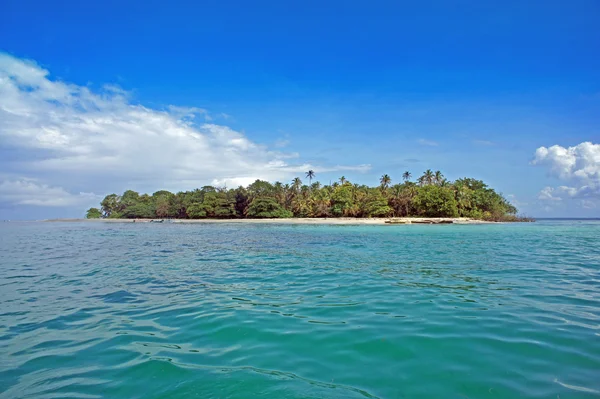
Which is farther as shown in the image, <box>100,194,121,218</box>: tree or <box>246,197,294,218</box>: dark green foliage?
<box>100,194,121,218</box>: tree

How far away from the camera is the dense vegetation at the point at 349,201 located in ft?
312

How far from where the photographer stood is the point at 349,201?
323 feet

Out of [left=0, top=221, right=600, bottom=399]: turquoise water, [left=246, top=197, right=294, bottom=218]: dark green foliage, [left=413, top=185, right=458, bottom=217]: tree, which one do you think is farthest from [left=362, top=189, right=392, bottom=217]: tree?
[left=0, top=221, right=600, bottom=399]: turquoise water

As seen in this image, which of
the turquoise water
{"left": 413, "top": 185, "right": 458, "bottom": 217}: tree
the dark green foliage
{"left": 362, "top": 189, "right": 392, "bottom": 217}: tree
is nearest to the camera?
the turquoise water

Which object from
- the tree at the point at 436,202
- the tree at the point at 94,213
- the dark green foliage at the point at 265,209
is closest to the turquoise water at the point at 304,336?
the tree at the point at 436,202

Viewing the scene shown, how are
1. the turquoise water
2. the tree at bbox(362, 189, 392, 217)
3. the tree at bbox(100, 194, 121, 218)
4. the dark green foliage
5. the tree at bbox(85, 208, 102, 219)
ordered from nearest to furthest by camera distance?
1. the turquoise water
2. the tree at bbox(362, 189, 392, 217)
3. the dark green foliage
4. the tree at bbox(100, 194, 121, 218)
5. the tree at bbox(85, 208, 102, 219)

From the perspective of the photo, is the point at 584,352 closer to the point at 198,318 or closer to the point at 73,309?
the point at 198,318

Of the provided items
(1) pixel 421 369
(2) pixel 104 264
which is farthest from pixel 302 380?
(2) pixel 104 264

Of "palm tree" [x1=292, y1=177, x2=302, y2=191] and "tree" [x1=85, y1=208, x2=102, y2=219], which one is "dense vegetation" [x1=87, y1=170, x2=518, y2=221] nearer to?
"palm tree" [x1=292, y1=177, x2=302, y2=191]

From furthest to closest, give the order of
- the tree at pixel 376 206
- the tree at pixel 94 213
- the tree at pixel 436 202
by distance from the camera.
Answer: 1. the tree at pixel 94 213
2. the tree at pixel 376 206
3. the tree at pixel 436 202

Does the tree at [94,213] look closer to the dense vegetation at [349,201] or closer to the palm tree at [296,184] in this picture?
the dense vegetation at [349,201]

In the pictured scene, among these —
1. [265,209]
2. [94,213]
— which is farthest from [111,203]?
[265,209]

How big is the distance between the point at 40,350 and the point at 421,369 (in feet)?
20.3

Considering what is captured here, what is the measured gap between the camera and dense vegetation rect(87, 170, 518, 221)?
9500cm
